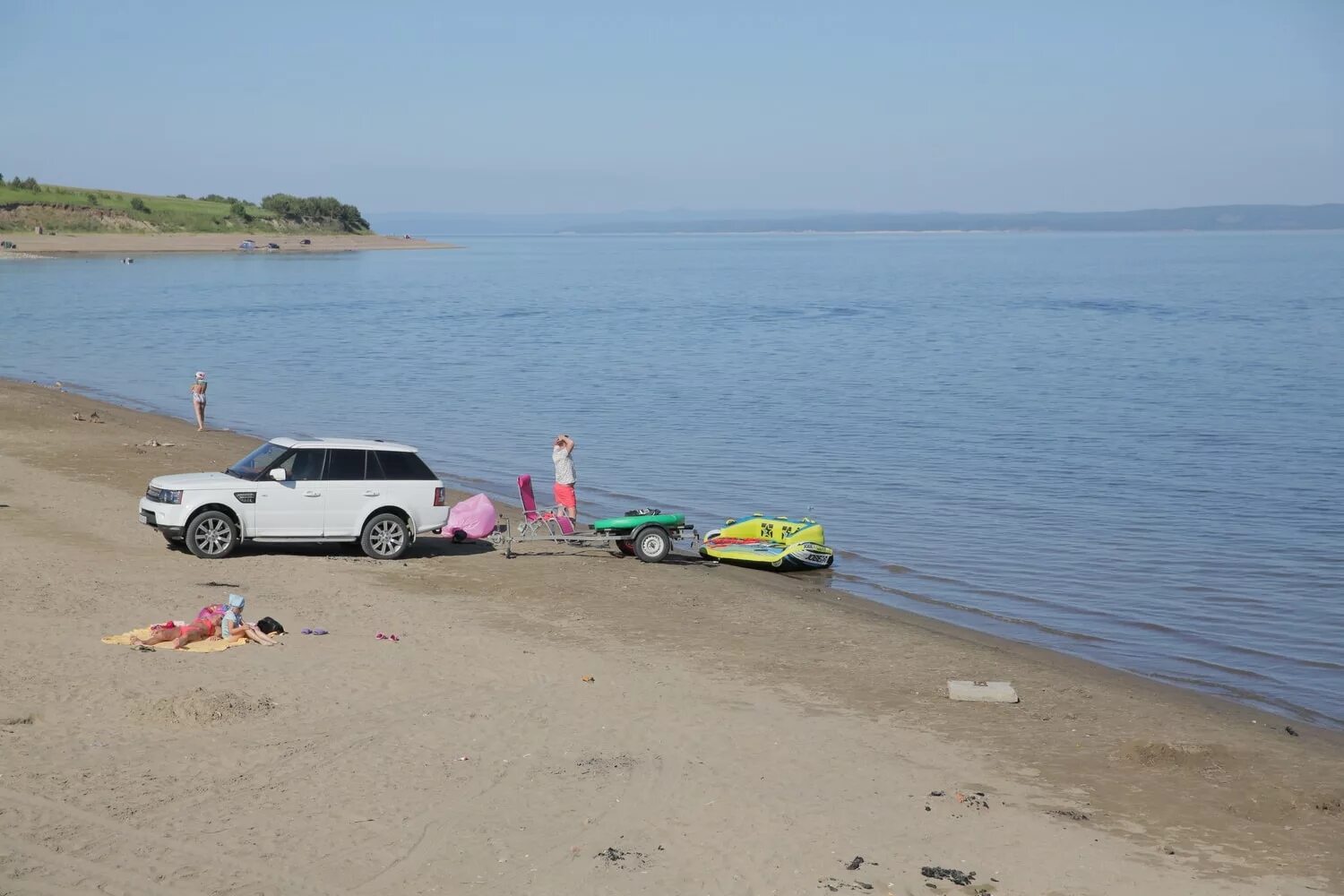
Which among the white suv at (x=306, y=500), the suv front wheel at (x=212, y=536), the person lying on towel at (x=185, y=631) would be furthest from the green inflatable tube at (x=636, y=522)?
the person lying on towel at (x=185, y=631)

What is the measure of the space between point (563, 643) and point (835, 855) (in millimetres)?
6116

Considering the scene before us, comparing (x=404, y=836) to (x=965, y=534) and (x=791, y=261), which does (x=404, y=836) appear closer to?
(x=965, y=534)

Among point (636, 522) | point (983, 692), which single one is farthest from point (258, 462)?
point (983, 692)

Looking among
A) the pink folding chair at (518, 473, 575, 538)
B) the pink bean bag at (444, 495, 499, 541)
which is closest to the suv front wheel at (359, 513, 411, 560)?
the pink bean bag at (444, 495, 499, 541)

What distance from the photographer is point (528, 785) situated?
35.9ft

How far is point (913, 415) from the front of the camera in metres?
40.5

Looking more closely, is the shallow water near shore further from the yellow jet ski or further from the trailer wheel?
the trailer wheel

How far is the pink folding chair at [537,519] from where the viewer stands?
66.1 feet

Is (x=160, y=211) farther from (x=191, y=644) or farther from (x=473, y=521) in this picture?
(x=191, y=644)

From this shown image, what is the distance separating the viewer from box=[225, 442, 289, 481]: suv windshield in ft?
61.8

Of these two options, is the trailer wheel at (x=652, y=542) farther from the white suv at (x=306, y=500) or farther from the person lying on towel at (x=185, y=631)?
the person lying on towel at (x=185, y=631)

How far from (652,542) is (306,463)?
17.2 ft

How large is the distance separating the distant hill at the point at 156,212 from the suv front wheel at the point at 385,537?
127910 millimetres

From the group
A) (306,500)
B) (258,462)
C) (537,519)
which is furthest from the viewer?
(537,519)
